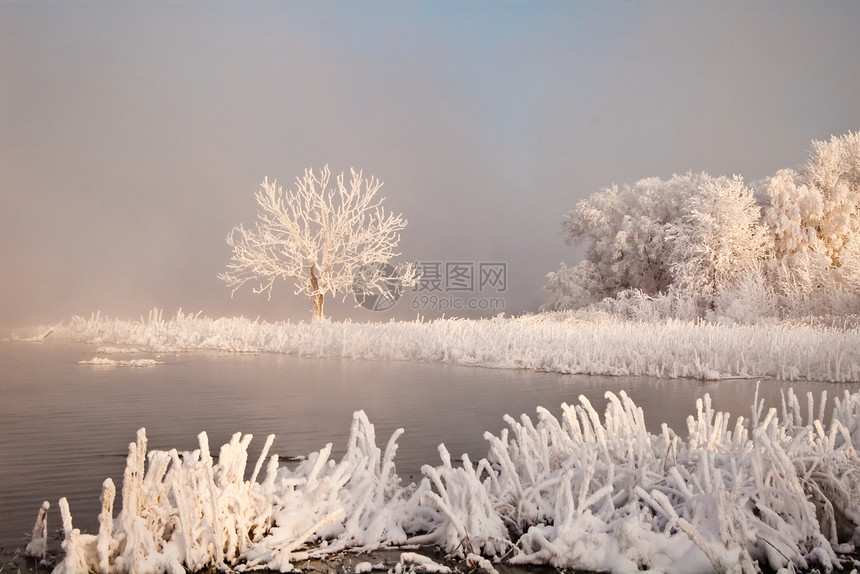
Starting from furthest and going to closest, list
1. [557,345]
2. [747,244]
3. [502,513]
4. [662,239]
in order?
[662,239]
[747,244]
[557,345]
[502,513]

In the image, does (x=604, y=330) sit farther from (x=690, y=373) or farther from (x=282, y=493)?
(x=282, y=493)

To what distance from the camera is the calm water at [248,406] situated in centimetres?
581

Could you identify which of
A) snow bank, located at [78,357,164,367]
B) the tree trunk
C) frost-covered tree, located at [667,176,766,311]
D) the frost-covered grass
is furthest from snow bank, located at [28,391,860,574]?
frost-covered tree, located at [667,176,766,311]

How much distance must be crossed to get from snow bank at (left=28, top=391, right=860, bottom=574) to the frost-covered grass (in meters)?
9.12

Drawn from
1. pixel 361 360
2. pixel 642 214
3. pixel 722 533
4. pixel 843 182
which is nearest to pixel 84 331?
pixel 361 360

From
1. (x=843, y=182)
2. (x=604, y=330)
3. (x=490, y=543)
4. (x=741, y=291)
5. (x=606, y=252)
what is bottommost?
(x=490, y=543)

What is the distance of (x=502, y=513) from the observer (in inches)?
171

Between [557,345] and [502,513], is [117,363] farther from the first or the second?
[502,513]

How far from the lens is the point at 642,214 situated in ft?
110

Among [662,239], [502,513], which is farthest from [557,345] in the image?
[662,239]

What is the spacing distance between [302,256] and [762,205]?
20393 millimetres

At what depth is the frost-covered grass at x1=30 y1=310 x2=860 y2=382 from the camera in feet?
44.1

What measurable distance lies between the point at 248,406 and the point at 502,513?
5.60 meters

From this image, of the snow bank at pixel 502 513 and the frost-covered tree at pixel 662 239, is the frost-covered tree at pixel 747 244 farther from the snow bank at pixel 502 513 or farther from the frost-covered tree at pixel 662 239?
the snow bank at pixel 502 513
